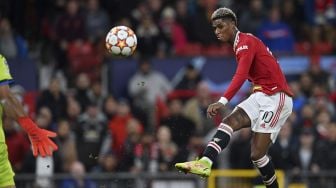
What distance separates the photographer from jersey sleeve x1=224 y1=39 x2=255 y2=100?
14148 mm

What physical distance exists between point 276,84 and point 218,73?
22.9 ft

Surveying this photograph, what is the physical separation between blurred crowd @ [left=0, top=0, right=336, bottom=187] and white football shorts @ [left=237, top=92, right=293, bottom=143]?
346 centimetres

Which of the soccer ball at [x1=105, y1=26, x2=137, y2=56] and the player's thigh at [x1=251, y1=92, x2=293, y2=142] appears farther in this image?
the soccer ball at [x1=105, y1=26, x2=137, y2=56]

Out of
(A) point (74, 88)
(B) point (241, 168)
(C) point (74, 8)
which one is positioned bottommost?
(B) point (241, 168)

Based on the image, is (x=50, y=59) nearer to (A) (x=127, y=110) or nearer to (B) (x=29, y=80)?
(B) (x=29, y=80)

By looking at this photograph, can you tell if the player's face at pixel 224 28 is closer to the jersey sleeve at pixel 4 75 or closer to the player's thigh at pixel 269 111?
the player's thigh at pixel 269 111

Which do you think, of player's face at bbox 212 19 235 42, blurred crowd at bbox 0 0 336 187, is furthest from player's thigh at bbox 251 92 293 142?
blurred crowd at bbox 0 0 336 187

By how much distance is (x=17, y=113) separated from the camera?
45.0 feet

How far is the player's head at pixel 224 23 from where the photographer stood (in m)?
14.6

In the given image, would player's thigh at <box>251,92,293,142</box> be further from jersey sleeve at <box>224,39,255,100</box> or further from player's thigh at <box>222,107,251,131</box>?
jersey sleeve at <box>224,39,255,100</box>

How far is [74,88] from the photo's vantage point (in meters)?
21.3

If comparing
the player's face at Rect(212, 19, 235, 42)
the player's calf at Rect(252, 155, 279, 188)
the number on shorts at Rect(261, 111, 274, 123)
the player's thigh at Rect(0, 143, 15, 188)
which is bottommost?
the player's calf at Rect(252, 155, 279, 188)

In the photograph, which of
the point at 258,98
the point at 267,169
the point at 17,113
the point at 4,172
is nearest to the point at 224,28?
the point at 258,98

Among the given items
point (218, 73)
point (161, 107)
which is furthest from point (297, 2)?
point (161, 107)
